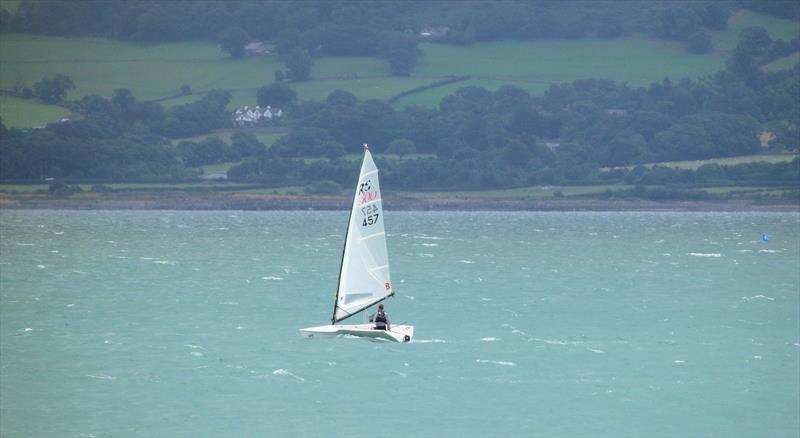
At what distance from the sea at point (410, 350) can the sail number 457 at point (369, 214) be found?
217 inches

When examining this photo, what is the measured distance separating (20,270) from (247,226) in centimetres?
7950

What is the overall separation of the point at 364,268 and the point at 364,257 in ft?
1.61

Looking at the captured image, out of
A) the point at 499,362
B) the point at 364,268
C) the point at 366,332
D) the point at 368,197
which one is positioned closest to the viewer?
the point at 499,362

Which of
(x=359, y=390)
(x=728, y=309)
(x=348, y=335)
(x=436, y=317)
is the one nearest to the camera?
(x=359, y=390)

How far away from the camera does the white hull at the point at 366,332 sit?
59.9 m

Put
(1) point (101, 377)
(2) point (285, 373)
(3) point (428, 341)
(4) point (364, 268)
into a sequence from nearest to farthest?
1. (1) point (101, 377)
2. (2) point (285, 373)
3. (4) point (364, 268)
4. (3) point (428, 341)

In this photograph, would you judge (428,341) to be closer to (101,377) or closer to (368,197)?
(368,197)

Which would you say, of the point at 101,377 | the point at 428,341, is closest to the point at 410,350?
the point at 428,341

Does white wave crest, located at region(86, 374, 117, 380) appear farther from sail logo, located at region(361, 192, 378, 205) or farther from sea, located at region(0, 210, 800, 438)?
sail logo, located at region(361, 192, 378, 205)

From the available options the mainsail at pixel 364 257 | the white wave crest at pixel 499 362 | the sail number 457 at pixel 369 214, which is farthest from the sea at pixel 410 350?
the sail number 457 at pixel 369 214

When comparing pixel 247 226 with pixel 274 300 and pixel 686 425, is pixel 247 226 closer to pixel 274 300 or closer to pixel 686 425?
pixel 274 300

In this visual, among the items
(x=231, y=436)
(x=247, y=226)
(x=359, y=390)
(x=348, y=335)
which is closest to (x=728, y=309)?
(x=348, y=335)

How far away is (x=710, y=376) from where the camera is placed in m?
57.3

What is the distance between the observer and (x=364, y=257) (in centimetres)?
6116
